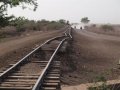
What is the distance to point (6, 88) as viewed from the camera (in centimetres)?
921

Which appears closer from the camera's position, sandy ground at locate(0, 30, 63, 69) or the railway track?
the railway track

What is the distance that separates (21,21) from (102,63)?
10108 millimetres

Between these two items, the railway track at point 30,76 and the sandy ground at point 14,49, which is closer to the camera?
the railway track at point 30,76

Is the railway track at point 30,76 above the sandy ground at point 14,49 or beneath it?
above

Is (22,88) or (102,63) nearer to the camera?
(22,88)

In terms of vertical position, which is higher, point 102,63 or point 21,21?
point 21,21

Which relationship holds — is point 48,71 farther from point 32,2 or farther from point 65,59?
point 32,2

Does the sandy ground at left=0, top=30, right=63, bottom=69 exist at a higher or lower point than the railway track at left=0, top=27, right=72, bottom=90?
lower

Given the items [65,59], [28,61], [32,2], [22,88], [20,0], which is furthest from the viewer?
[32,2]

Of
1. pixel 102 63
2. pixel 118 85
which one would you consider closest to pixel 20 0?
pixel 102 63

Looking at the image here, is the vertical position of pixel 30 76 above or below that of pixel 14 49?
above

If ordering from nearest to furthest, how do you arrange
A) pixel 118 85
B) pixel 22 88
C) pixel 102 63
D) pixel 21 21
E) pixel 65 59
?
pixel 22 88
pixel 118 85
pixel 65 59
pixel 102 63
pixel 21 21

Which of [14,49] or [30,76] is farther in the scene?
[14,49]

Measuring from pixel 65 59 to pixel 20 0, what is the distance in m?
12.6
